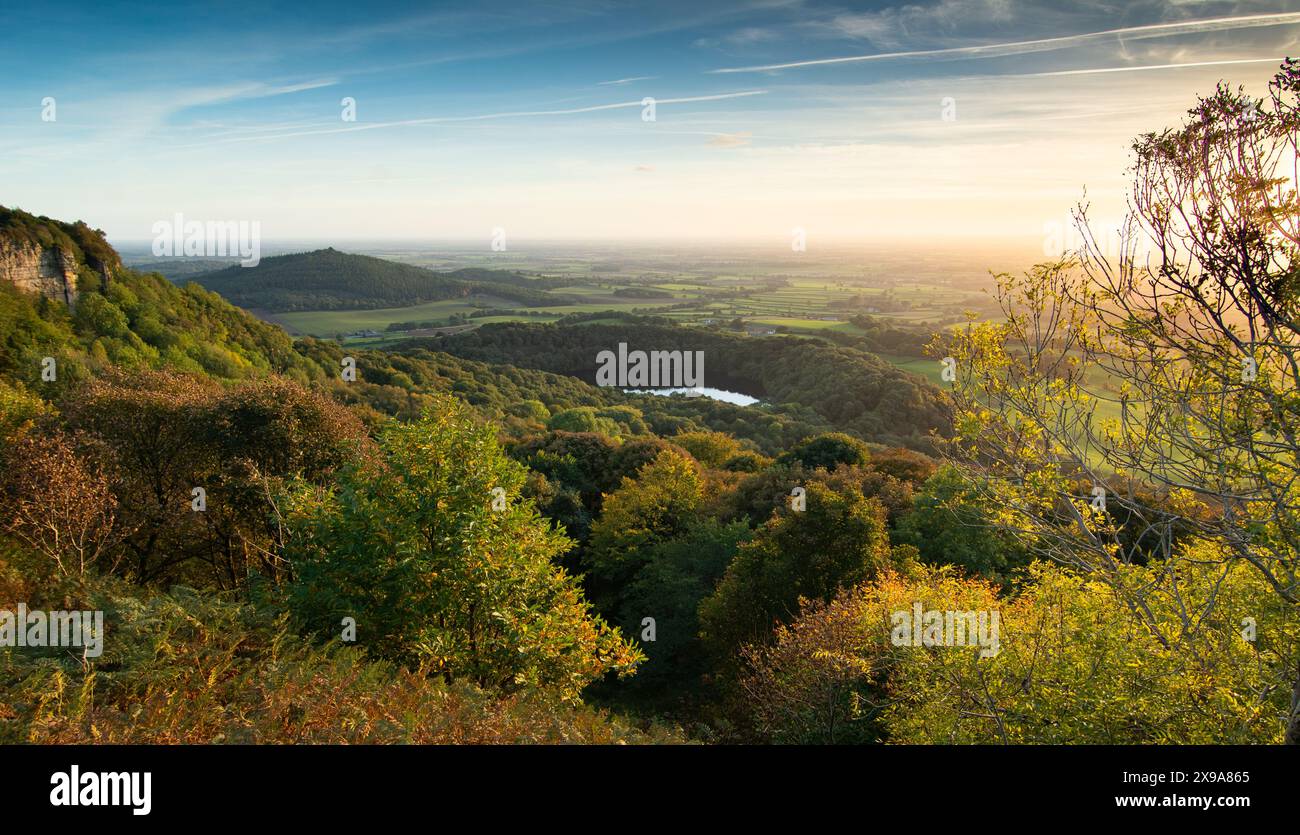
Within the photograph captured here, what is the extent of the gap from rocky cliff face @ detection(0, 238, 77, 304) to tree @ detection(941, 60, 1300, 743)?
5118cm

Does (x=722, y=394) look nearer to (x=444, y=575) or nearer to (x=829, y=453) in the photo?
(x=829, y=453)

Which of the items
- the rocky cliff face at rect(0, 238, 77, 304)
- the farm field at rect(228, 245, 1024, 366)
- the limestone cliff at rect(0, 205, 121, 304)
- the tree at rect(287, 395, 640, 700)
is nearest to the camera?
the tree at rect(287, 395, 640, 700)

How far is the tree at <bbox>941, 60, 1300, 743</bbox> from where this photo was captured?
21.9 feet

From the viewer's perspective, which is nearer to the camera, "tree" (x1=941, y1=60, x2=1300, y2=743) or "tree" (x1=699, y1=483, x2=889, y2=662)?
"tree" (x1=941, y1=60, x2=1300, y2=743)

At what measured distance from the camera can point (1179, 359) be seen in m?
7.65

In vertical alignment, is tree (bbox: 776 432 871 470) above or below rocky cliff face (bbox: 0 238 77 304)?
below

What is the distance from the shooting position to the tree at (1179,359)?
6664 millimetres

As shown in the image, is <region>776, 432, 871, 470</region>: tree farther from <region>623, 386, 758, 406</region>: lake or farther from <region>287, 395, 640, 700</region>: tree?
<region>623, 386, 758, 406</region>: lake

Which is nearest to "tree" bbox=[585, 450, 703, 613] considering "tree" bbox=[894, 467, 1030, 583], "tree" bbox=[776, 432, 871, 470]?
"tree" bbox=[776, 432, 871, 470]

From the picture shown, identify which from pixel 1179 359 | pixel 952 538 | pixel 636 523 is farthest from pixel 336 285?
pixel 1179 359

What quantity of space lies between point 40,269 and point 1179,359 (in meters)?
56.1

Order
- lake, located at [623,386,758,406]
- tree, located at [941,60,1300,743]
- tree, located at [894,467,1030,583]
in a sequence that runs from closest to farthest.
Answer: tree, located at [941,60,1300,743] < tree, located at [894,467,1030,583] < lake, located at [623,386,758,406]

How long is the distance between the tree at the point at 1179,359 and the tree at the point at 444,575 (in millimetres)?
7628
